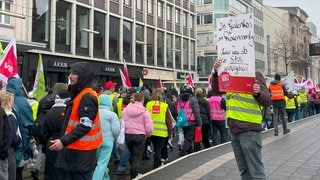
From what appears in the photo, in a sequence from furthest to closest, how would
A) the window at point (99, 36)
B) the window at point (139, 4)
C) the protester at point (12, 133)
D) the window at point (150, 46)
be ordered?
the window at point (150, 46) → the window at point (139, 4) → the window at point (99, 36) → the protester at point (12, 133)

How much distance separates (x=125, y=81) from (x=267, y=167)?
28.5ft

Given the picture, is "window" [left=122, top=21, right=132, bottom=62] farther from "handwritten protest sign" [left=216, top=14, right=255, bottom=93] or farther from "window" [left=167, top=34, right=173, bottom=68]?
"handwritten protest sign" [left=216, top=14, right=255, bottom=93]

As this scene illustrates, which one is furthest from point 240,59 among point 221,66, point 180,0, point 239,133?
point 180,0

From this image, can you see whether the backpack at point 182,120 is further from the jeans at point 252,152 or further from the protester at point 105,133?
the jeans at point 252,152

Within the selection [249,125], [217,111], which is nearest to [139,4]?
[217,111]

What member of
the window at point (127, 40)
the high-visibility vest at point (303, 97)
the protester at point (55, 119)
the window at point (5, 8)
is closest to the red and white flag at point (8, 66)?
the protester at point (55, 119)

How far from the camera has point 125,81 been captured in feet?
52.6

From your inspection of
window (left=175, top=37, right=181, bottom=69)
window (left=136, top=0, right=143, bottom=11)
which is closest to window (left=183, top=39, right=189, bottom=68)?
window (left=175, top=37, right=181, bottom=69)

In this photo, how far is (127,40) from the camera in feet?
136

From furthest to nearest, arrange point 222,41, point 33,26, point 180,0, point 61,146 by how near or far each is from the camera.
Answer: point 180,0
point 33,26
point 222,41
point 61,146

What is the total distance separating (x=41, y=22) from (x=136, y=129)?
81.5ft

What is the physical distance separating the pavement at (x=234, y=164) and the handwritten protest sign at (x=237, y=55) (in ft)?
7.63

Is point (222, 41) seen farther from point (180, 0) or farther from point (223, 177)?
point (180, 0)

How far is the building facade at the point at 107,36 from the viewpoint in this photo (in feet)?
97.5
